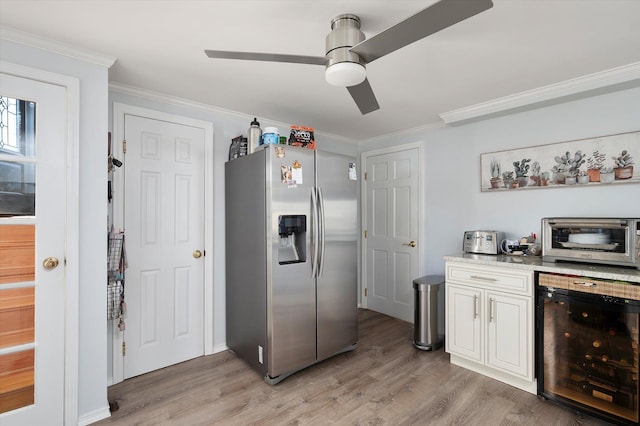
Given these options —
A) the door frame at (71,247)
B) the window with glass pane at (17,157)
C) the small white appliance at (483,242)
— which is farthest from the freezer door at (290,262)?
the small white appliance at (483,242)

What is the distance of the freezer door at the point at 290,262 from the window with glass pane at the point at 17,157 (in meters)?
1.42

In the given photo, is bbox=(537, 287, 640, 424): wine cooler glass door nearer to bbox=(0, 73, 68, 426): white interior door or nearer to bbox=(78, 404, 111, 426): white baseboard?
bbox=(78, 404, 111, 426): white baseboard

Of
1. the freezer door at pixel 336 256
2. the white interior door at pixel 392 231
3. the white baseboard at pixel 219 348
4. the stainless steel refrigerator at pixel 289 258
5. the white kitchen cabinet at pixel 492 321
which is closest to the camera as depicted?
the white kitchen cabinet at pixel 492 321

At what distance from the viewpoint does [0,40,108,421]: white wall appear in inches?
76.6

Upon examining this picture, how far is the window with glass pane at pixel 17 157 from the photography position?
5.70ft

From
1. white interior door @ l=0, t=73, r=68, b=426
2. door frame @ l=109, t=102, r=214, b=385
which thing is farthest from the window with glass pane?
door frame @ l=109, t=102, r=214, b=385

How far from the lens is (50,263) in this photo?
Result: 1.84m

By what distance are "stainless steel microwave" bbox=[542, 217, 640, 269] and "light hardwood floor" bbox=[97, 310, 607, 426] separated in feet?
3.48

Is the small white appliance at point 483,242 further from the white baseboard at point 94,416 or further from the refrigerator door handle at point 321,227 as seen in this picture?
the white baseboard at point 94,416

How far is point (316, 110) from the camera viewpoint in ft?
10.2

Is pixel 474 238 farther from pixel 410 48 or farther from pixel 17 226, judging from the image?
pixel 17 226

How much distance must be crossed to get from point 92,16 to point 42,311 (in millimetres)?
→ 1703

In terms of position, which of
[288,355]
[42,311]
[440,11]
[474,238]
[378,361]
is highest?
[440,11]

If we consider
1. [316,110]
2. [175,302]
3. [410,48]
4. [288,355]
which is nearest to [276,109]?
[316,110]
